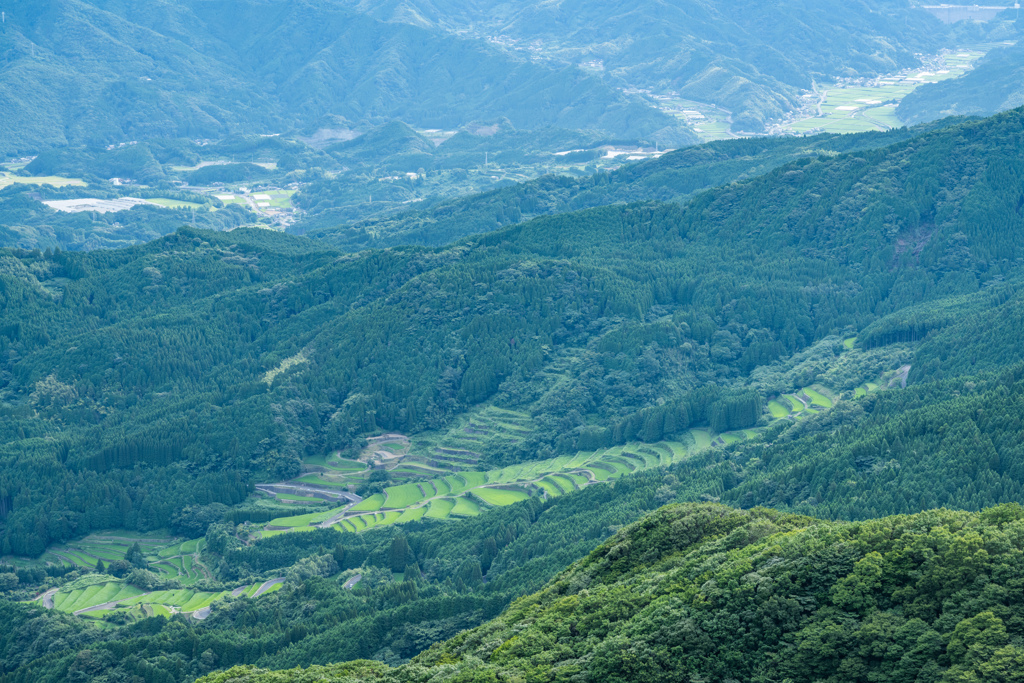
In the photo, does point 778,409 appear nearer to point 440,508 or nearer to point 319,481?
point 440,508

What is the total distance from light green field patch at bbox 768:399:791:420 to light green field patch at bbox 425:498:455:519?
1480 inches

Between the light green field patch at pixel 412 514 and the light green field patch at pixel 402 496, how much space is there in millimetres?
1876

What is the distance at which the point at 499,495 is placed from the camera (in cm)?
12162

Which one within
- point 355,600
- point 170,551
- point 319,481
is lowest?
point 170,551

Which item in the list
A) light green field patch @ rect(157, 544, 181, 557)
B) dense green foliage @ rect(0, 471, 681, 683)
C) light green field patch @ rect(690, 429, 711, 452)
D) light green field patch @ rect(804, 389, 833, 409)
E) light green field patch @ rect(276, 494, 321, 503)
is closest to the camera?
dense green foliage @ rect(0, 471, 681, 683)

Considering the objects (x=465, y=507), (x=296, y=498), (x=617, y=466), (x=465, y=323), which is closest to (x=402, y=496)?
(x=465, y=507)

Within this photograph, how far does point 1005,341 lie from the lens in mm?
115250

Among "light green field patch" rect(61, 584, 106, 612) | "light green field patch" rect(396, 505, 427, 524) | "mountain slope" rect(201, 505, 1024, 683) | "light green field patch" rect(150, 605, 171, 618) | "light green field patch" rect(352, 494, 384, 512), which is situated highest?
"mountain slope" rect(201, 505, 1024, 683)

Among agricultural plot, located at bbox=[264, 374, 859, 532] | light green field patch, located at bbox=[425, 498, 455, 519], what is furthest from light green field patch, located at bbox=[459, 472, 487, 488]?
light green field patch, located at bbox=[425, 498, 455, 519]

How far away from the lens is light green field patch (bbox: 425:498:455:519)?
11881cm

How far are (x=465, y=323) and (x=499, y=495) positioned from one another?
3949 centimetres

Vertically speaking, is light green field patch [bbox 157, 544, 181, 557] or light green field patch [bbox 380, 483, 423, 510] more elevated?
light green field patch [bbox 380, 483, 423, 510]

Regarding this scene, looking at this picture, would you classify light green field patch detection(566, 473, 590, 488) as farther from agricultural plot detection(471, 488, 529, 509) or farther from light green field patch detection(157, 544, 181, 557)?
light green field patch detection(157, 544, 181, 557)

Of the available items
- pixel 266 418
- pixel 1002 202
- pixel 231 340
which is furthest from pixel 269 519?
pixel 1002 202
